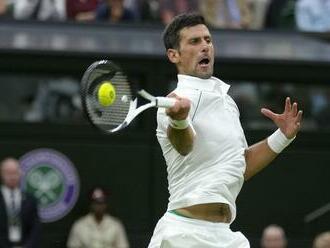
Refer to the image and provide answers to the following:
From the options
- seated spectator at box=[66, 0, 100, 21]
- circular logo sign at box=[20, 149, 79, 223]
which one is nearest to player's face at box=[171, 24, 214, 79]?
circular logo sign at box=[20, 149, 79, 223]

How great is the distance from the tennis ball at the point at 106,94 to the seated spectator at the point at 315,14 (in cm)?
787

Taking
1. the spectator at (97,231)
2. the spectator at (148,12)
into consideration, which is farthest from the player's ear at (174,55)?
the spectator at (148,12)

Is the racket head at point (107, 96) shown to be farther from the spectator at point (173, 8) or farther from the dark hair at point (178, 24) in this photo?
the spectator at point (173, 8)

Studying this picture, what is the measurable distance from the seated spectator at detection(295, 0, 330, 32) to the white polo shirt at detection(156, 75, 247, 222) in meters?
7.37

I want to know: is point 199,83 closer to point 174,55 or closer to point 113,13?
point 174,55

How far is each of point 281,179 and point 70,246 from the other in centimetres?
274

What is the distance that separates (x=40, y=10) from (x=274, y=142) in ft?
23.9

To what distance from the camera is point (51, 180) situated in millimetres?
13188

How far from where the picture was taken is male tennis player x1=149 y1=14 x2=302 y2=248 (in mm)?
6574

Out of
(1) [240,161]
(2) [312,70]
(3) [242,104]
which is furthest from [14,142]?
(1) [240,161]

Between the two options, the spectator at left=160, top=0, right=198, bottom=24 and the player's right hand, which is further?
the spectator at left=160, top=0, right=198, bottom=24

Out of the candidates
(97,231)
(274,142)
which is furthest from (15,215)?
(274,142)

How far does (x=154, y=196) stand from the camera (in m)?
13.3

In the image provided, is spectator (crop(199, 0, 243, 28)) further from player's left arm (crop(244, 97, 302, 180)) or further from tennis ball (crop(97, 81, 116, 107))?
tennis ball (crop(97, 81, 116, 107))
